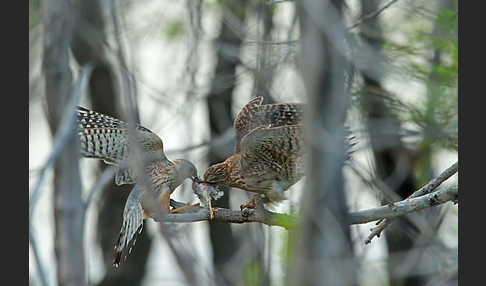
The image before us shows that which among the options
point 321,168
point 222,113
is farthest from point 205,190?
point 222,113

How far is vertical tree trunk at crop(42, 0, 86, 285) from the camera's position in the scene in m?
3.18

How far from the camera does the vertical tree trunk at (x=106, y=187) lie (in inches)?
369

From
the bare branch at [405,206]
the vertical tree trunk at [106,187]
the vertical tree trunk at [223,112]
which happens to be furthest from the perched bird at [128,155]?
the vertical tree trunk at [106,187]

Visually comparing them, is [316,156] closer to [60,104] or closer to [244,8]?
[60,104]

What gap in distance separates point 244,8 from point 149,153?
456 centimetres

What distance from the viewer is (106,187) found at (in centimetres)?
984

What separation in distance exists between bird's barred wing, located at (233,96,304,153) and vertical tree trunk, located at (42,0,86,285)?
4.63 ft

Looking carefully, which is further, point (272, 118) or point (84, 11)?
point (84, 11)

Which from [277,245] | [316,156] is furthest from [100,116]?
[316,156]

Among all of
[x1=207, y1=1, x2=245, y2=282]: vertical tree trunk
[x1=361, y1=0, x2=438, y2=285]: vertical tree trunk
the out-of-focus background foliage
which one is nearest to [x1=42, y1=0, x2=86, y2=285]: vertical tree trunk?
the out-of-focus background foliage

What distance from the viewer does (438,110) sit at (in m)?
5.88

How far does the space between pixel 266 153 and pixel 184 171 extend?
2.07 ft

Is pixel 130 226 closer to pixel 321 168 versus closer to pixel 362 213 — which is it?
pixel 362 213

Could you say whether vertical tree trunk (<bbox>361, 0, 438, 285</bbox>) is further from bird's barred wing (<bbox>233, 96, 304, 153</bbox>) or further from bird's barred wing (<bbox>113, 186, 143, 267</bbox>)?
bird's barred wing (<bbox>113, 186, 143, 267</bbox>)
